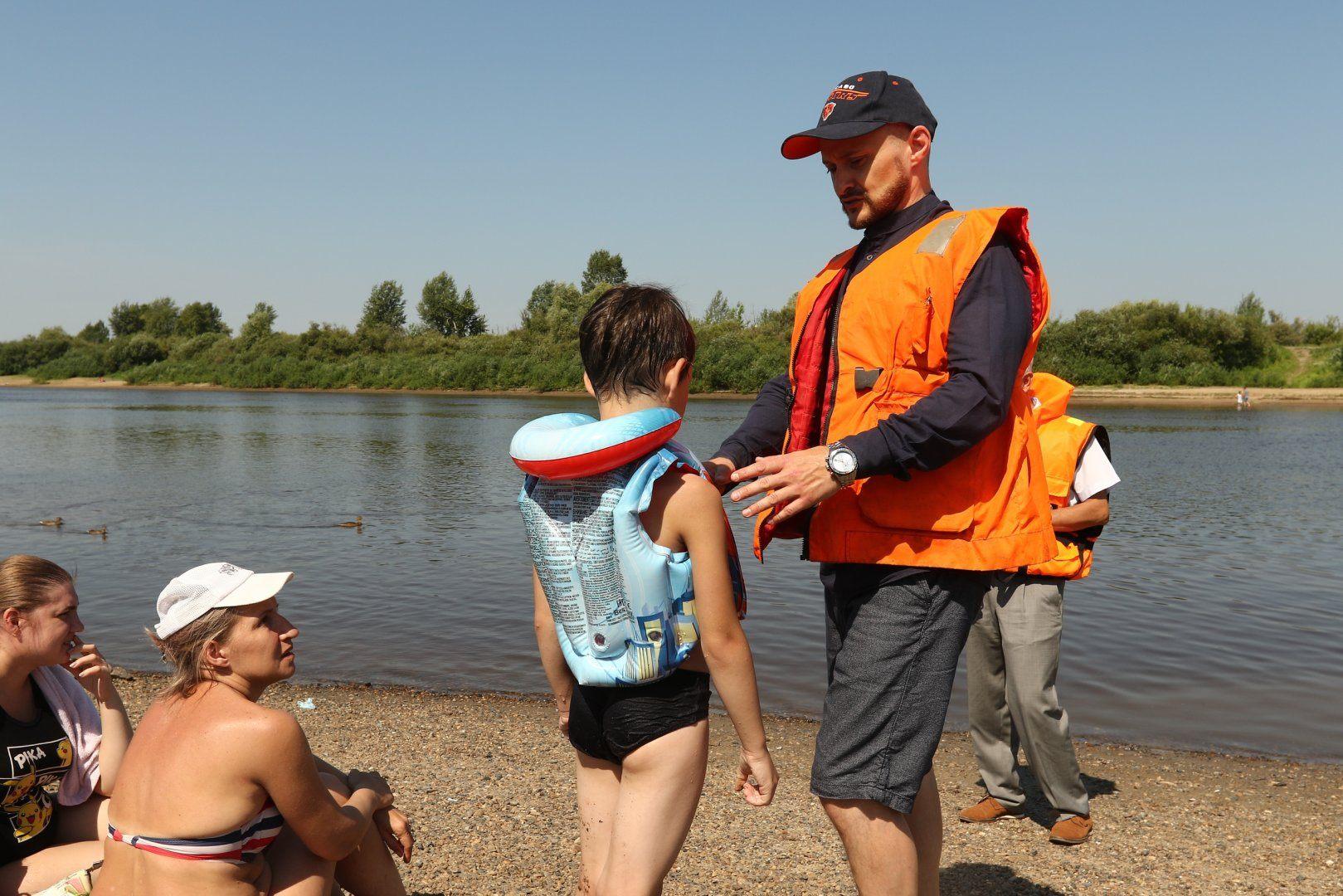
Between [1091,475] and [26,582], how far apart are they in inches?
172

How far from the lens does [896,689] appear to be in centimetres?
272

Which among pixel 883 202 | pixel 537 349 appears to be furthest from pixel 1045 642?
pixel 537 349

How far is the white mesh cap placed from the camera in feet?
9.23

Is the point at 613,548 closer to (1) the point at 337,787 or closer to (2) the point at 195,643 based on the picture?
(2) the point at 195,643

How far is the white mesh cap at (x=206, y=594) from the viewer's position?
281cm

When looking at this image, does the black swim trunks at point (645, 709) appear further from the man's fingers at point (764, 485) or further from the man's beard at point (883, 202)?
the man's beard at point (883, 202)

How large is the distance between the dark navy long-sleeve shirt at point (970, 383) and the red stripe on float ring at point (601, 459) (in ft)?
1.57

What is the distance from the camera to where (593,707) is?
2.70 meters

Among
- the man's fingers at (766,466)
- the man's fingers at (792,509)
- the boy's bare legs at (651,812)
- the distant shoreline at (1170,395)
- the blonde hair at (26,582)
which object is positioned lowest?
the distant shoreline at (1170,395)

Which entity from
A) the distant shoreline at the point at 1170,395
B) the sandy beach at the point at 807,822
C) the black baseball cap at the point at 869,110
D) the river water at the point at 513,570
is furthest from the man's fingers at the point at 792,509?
the distant shoreline at the point at 1170,395

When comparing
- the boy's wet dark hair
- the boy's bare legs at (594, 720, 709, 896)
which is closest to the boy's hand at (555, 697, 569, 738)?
the boy's bare legs at (594, 720, 709, 896)

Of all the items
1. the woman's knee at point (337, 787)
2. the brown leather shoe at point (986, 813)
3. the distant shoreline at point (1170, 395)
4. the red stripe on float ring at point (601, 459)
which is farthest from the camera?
the distant shoreline at point (1170, 395)

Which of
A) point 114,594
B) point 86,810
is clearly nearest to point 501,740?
point 86,810

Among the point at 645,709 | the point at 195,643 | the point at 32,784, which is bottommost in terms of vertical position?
the point at 32,784
